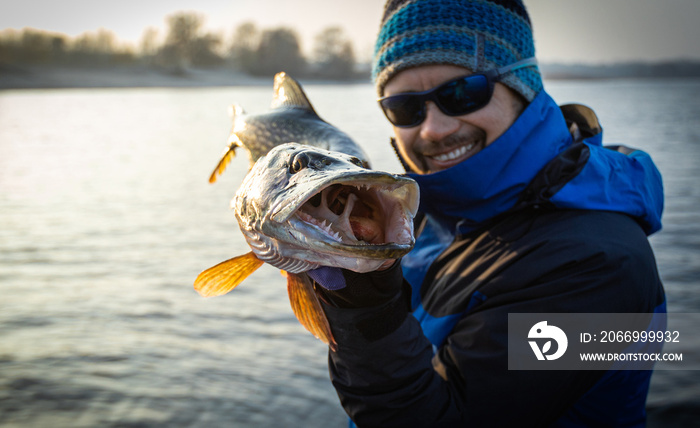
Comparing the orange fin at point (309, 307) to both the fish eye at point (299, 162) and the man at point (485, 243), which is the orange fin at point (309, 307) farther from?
the fish eye at point (299, 162)

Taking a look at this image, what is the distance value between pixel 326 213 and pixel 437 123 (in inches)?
44.6

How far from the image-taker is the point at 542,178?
2.00 m

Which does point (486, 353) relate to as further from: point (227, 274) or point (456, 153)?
point (456, 153)

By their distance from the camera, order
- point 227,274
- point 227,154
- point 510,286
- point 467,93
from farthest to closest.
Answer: point 227,154 < point 467,93 < point 510,286 < point 227,274

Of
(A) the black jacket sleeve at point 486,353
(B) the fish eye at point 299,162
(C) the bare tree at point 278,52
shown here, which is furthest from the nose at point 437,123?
(C) the bare tree at point 278,52

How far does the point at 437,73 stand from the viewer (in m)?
2.29

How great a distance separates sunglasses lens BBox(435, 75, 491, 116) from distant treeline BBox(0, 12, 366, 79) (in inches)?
2452

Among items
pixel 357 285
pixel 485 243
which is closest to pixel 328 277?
pixel 357 285

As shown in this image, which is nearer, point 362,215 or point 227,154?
point 362,215

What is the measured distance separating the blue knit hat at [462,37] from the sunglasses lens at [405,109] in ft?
0.44

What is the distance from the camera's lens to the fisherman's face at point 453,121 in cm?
226

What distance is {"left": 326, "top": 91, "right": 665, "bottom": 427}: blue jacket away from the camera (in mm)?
1620

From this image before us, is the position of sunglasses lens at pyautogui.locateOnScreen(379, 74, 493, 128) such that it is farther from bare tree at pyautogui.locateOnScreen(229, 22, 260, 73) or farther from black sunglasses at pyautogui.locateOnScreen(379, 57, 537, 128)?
bare tree at pyautogui.locateOnScreen(229, 22, 260, 73)

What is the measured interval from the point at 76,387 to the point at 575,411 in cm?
423
